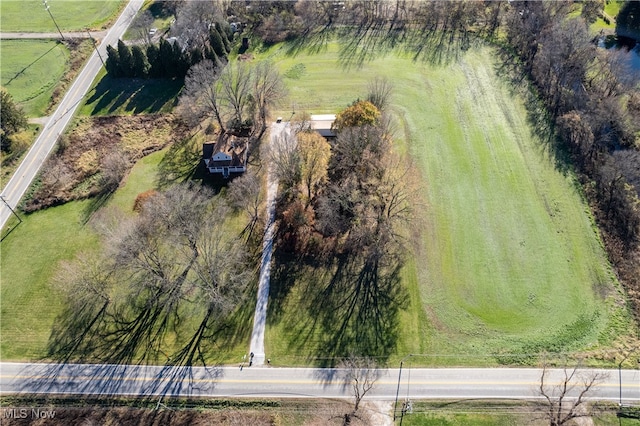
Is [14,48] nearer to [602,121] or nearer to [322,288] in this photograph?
[322,288]

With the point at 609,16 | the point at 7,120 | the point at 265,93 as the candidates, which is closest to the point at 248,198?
the point at 265,93

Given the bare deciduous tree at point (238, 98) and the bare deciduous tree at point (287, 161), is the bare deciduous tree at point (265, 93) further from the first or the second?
the bare deciduous tree at point (287, 161)

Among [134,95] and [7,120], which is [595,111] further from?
[7,120]

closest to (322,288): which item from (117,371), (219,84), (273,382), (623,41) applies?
(273,382)

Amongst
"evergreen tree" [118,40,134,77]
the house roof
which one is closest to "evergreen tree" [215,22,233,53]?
"evergreen tree" [118,40,134,77]

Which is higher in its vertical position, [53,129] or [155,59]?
[155,59]

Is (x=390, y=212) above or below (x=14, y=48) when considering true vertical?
above

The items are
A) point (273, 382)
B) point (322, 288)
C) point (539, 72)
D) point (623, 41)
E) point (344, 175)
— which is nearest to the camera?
point (273, 382)

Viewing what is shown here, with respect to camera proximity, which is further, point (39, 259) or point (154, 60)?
point (154, 60)
